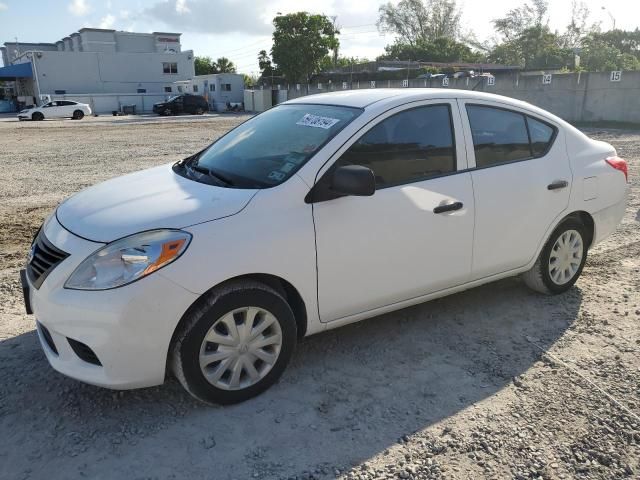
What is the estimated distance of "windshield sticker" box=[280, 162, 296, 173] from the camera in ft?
10.9

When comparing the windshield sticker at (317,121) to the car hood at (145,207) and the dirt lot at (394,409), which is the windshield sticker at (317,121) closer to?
the car hood at (145,207)

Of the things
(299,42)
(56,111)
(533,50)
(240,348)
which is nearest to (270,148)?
(240,348)

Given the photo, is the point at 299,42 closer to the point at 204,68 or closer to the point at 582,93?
the point at 582,93

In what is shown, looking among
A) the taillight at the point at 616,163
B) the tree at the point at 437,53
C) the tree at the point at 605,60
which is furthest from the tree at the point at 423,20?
the taillight at the point at 616,163

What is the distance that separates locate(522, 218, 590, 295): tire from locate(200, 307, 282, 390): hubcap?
2408mm

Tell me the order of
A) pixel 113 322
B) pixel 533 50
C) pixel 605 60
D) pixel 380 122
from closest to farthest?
pixel 113 322, pixel 380 122, pixel 605 60, pixel 533 50

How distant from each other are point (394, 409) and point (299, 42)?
53383 mm

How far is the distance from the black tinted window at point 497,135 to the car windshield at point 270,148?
37.5 inches

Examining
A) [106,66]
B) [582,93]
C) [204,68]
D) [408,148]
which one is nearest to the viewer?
[408,148]

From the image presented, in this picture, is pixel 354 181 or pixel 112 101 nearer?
pixel 354 181

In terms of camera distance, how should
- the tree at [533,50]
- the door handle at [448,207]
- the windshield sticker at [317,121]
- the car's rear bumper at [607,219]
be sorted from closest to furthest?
the windshield sticker at [317,121], the door handle at [448,207], the car's rear bumper at [607,219], the tree at [533,50]

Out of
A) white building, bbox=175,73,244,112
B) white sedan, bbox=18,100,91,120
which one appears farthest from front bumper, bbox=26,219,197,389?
white building, bbox=175,73,244,112

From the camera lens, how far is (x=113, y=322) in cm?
274

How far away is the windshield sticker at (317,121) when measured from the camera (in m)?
3.56
